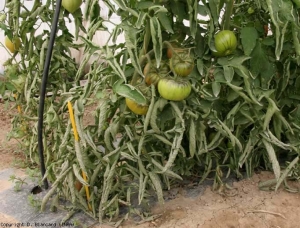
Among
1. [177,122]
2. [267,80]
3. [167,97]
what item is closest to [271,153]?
[267,80]

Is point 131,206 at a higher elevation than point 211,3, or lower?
lower

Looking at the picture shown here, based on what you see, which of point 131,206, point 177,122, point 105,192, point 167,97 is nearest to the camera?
point 167,97

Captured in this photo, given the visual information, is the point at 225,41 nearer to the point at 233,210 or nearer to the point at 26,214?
the point at 233,210

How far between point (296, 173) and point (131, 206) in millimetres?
780

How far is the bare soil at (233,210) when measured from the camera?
5.19ft

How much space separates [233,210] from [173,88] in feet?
2.26

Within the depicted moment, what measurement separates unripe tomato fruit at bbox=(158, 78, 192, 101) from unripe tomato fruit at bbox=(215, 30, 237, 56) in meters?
0.24

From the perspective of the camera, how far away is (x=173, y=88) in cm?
127

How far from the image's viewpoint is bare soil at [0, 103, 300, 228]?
5.19 feet

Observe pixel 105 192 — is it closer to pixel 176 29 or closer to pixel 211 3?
pixel 176 29

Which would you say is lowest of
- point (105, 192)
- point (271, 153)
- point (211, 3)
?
point (105, 192)

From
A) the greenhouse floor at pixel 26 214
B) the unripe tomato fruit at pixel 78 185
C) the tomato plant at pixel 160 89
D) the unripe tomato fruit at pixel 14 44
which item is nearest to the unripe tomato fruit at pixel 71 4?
the tomato plant at pixel 160 89

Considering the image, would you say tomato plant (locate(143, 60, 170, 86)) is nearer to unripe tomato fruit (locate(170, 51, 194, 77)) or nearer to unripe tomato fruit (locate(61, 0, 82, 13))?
unripe tomato fruit (locate(170, 51, 194, 77))

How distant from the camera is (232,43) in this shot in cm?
143
